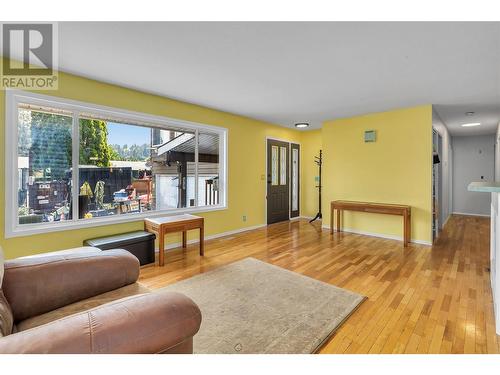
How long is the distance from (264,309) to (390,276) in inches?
65.2

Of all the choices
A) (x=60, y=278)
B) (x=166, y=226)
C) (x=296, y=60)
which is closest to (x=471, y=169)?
(x=296, y=60)

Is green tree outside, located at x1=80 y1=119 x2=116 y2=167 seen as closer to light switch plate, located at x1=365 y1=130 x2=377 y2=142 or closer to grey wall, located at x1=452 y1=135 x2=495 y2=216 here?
light switch plate, located at x1=365 y1=130 x2=377 y2=142

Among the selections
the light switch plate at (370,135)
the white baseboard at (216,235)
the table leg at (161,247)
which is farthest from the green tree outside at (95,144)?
the light switch plate at (370,135)

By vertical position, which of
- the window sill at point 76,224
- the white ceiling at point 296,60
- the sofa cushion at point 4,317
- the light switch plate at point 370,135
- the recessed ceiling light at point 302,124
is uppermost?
the recessed ceiling light at point 302,124

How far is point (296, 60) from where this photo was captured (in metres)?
2.53

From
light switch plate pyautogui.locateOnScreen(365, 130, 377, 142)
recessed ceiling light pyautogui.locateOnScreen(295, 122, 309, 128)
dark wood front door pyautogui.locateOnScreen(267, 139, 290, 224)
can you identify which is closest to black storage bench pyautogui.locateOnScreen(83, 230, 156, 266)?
dark wood front door pyautogui.locateOnScreen(267, 139, 290, 224)

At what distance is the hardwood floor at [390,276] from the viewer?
1.76 meters

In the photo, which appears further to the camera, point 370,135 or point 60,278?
point 370,135

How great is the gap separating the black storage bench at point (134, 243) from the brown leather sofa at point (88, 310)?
143 centimetres

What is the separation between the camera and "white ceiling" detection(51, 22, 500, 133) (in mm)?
2002
